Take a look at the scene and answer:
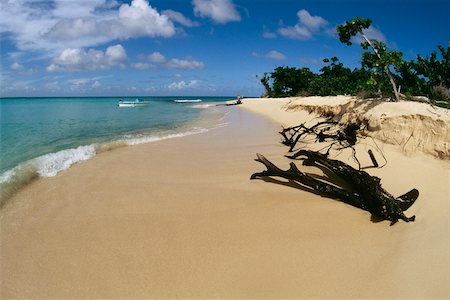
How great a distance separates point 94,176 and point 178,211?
266cm

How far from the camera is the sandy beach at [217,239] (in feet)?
8.56

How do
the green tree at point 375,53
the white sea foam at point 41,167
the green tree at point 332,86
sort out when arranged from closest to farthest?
the white sea foam at point 41,167 → the green tree at point 375,53 → the green tree at point 332,86

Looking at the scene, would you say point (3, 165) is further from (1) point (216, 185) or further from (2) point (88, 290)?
(2) point (88, 290)

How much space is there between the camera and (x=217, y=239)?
3361mm

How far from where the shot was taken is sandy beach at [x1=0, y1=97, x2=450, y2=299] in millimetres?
2609

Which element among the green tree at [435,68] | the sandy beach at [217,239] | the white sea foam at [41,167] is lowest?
the sandy beach at [217,239]

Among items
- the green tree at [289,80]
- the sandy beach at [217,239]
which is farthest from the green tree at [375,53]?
the green tree at [289,80]

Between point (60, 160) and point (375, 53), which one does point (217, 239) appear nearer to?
point (60, 160)

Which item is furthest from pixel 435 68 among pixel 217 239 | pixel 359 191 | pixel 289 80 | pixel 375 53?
pixel 289 80

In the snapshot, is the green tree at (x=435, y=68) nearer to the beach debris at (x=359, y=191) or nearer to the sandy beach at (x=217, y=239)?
the sandy beach at (x=217, y=239)

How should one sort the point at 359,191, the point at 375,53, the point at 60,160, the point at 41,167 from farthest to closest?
the point at 375,53, the point at 60,160, the point at 41,167, the point at 359,191

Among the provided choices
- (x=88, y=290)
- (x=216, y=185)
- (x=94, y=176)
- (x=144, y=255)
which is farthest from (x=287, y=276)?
(x=94, y=176)

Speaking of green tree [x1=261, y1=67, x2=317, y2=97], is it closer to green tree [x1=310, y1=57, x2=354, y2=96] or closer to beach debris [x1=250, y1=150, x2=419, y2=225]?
green tree [x1=310, y1=57, x2=354, y2=96]

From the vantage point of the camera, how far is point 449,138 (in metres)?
5.69
